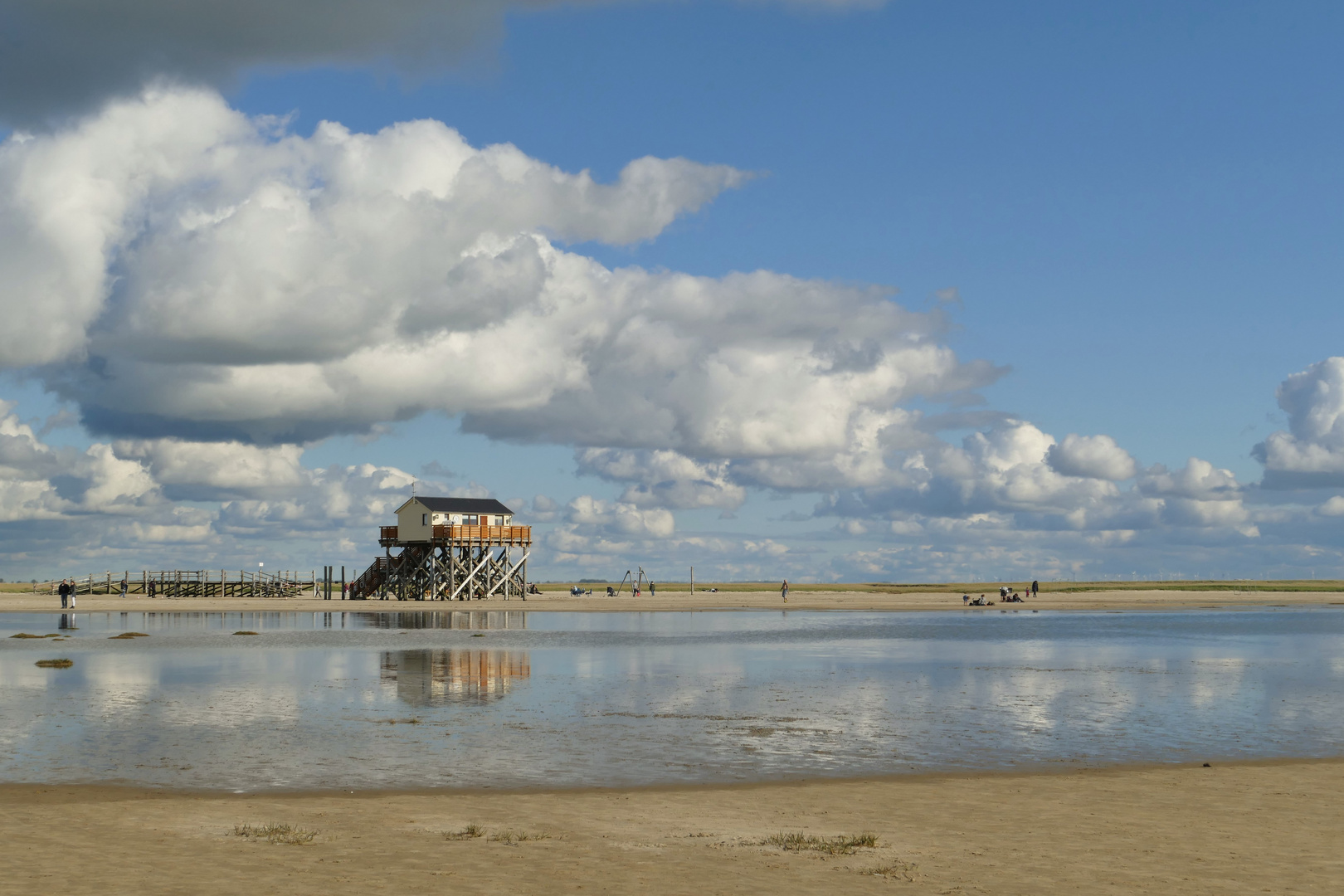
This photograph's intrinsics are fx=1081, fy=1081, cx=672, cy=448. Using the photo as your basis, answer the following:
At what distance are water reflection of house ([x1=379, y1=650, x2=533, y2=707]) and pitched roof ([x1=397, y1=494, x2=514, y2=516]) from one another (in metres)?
49.9

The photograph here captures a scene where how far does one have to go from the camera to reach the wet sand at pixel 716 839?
11.5 m

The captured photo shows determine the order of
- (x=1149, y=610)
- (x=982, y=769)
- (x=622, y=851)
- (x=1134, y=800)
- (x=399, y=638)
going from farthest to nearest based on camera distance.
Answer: (x=1149, y=610)
(x=399, y=638)
(x=982, y=769)
(x=1134, y=800)
(x=622, y=851)

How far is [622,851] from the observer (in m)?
13.0

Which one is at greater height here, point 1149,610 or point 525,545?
point 525,545

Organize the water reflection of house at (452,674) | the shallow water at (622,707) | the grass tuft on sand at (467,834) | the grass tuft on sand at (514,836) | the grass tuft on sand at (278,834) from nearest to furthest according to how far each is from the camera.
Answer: the grass tuft on sand at (278,834), the grass tuft on sand at (514,836), the grass tuft on sand at (467,834), the shallow water at (622,707), the water reflection of house at (452,674)

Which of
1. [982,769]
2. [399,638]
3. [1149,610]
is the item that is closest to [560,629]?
[399,638]

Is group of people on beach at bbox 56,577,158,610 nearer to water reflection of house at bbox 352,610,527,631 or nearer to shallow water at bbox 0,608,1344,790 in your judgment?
water reflection of house at bbox 352,610,527,631

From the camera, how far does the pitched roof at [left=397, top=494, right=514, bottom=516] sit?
92.7 meters

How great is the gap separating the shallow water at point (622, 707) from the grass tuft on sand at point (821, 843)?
479 centimetres

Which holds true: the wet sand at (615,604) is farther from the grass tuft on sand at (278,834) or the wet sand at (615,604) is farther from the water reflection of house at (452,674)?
the grass tuft on sand at (278,834)

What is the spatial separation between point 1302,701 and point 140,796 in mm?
27617

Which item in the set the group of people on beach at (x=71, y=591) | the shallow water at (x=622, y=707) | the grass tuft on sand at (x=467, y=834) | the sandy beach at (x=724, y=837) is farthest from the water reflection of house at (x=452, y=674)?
the group of people on beach at (x=71, y=591)

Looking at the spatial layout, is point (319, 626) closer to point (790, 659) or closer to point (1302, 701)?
point (790, 659)

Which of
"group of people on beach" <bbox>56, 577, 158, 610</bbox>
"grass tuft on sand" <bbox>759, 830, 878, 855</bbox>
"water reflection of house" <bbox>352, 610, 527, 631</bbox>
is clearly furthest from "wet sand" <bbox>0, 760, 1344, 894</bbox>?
"group of people on beach" <bbox>56, 577, 158, 610</bbox>
